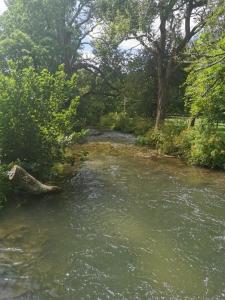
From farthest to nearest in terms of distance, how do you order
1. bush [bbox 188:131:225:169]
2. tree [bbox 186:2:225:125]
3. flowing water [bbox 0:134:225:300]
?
bush [bbox 188:131:225:169] → tree [bbox 186:2:225:125] → flowing water [bbox 0:134:225:300]

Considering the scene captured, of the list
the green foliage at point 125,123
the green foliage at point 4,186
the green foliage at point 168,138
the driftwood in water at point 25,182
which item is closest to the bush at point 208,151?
the green foliage at point 168,138

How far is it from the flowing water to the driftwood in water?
37cm

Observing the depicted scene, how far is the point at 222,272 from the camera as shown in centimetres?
715

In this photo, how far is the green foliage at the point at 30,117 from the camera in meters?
12.0

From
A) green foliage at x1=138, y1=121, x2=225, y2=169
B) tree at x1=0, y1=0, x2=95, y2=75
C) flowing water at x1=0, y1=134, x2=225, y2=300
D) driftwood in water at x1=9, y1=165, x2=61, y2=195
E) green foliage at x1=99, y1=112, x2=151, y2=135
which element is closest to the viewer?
flowing water at x1=0, y1=134, x2=225, y2=300

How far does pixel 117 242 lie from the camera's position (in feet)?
27.6

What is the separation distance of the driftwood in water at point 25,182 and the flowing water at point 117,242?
0.37m

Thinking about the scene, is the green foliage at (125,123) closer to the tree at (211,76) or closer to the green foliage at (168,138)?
the green foliage at (168,138)

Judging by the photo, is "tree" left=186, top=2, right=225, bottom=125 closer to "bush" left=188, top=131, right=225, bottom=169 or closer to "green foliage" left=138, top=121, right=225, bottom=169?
"green foliage" left=138, top=121, right=225, bottom=169

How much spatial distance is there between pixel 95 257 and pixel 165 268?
4.90 ft

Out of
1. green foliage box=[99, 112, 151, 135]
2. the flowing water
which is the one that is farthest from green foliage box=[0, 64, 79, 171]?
green foliage box=[99, 112, 151, 135]

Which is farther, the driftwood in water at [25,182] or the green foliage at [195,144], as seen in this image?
the green foliage at [195,144]

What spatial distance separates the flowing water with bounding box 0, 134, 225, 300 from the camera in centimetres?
652

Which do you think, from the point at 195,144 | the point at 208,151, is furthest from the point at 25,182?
the point at 195,144
